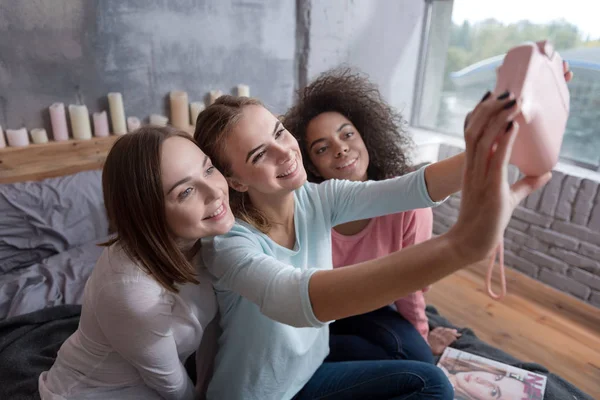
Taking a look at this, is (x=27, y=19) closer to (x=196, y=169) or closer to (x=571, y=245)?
(x=196, y=169)

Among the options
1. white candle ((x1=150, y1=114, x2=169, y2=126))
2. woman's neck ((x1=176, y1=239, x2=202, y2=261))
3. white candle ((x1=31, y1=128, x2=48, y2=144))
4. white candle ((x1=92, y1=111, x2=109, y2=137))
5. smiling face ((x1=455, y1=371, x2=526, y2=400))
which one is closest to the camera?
woman's neck ((x1=176, y1=239, x2=202, y2=261))

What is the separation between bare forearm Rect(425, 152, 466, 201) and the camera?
840mm

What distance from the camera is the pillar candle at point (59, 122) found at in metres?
1.65

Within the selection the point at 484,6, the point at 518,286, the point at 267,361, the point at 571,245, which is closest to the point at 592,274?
the point at 571,245

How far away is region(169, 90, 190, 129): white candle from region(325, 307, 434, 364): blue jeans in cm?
115

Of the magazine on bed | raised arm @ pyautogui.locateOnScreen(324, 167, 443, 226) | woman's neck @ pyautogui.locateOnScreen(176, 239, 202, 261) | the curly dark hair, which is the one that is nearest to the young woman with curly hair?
the curly dark hair

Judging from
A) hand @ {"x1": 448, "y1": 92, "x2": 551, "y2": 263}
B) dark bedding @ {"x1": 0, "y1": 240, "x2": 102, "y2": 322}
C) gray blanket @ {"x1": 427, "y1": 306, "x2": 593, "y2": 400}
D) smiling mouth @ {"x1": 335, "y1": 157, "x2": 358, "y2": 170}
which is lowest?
gray blanket @ {"x1": 427, "y1": 306, "x2": 593, "y2": 400}

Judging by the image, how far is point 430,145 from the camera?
245 centimetres

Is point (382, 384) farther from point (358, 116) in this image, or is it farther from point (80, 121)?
point (80, 121)

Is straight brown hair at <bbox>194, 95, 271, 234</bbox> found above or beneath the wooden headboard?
above

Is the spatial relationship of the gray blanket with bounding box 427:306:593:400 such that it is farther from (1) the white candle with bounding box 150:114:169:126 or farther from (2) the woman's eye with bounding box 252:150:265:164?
(1) the white candle with bounding box 150:114:169:126

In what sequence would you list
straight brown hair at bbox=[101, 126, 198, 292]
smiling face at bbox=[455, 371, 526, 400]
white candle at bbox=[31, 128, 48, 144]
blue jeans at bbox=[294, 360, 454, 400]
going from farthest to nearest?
white candle at bbox=[31, 128, 48, 144], smiling face at bbox=[455, 371, 526, 400], blue jeans at bbox=[294, 360, 454, 400], straight brown hair at bbox=[101, 126, 198, 292]

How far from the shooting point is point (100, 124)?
1766 millimetres

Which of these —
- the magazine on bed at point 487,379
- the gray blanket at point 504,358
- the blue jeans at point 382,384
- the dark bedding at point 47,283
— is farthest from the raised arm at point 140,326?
the gray blanket at point 504,358
